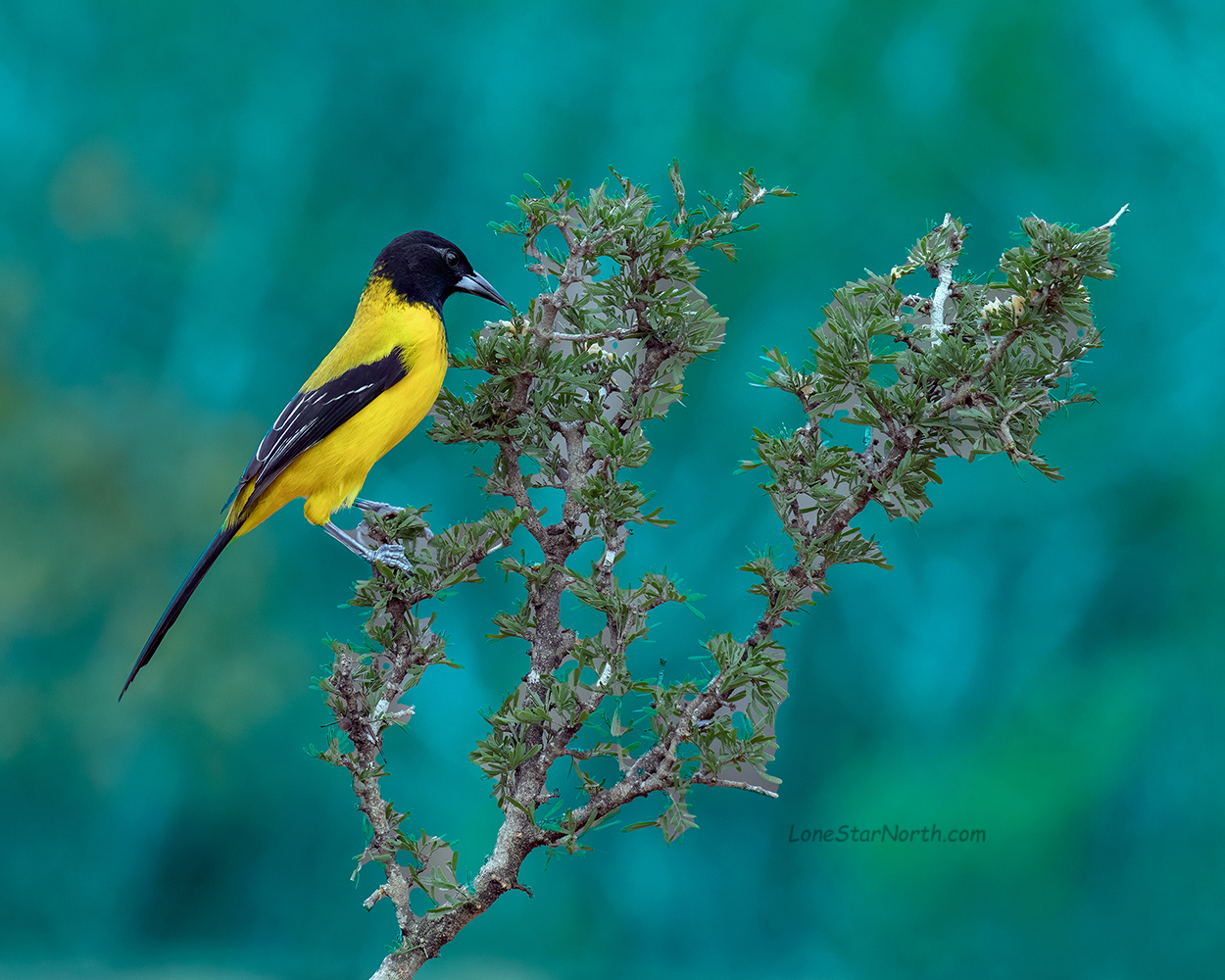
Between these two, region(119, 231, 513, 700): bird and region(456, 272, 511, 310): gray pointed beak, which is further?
region(456, 272, 511, 310): gray pointed beak

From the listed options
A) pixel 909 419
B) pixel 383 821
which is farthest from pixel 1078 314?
pixel 383 821

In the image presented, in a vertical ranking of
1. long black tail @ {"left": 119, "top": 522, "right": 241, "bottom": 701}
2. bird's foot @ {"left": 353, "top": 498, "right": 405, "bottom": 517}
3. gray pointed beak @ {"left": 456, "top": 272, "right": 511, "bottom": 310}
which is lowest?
long black tail @ {"left": 119, "top": 522, "right": 241, "bottom": 701}

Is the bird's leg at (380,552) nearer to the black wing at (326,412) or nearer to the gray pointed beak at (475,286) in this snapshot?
the black wing at (326,412)

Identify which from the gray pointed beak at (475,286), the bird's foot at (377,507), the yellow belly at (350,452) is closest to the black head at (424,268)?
the gray pointed beak at (475,286)

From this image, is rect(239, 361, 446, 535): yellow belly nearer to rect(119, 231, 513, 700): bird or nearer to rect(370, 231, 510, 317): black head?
rect(119, 231, 513, 700): bird

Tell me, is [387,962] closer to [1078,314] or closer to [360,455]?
[360,455]

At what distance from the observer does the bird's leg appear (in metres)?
2.63

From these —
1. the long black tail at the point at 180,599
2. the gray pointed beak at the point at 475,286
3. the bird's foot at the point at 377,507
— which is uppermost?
the gray pointed beak at the point at 475,286

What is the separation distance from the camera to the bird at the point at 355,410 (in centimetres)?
266

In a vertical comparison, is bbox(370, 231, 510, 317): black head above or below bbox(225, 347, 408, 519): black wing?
above

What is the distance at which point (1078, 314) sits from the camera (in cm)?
228

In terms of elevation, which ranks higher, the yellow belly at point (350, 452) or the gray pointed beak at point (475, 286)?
the gray pointed beak at point (475, 286)

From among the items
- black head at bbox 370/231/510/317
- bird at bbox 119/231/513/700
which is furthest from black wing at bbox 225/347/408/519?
black head at bbox 370/231/510/317

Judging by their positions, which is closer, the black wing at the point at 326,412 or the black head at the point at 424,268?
the black wing at the point at 326,412
